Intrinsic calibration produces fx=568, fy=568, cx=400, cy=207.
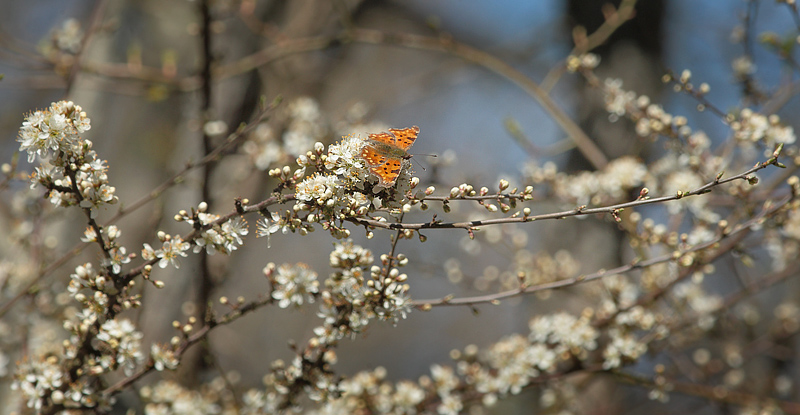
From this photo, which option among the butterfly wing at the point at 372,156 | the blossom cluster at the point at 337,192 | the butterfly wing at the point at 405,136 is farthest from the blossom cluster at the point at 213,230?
the butterfly wing at the point at 405,136

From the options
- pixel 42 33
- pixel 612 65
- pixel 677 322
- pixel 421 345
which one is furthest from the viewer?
pixel 421 345

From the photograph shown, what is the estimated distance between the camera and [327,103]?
5.76m

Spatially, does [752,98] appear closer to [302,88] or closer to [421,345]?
[302,88]

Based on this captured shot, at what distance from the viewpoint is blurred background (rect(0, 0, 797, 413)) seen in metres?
3.04

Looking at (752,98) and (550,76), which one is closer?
(752,98)

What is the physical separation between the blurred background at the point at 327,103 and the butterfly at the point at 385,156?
7.6 inches

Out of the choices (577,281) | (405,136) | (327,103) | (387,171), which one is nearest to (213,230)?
(387,171)

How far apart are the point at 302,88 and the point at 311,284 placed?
12.2 feet

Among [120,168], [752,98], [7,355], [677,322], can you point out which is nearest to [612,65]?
[752,98]

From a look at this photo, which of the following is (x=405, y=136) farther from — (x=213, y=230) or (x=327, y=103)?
(x=327, y=103)

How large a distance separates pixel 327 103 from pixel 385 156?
14.9 ft

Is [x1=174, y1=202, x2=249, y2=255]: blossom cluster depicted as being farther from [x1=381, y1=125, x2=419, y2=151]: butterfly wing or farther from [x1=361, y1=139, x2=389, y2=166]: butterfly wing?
[x1=381, y1=125, x2=419, y2=151]: butterfly wing

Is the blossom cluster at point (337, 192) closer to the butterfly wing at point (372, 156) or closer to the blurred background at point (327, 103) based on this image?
the butterfly wing at point (372, 156)

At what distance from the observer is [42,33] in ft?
22.9
